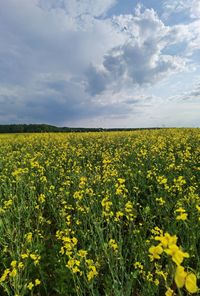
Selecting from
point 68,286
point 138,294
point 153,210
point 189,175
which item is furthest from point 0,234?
point 189,175

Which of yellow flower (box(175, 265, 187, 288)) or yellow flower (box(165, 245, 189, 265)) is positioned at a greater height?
yellow flower (box(165, 245, 189, 265))

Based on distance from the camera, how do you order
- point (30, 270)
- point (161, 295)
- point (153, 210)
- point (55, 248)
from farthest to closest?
point (153, 210)
point (55, 248)
point (30, 270)
point (161, 295)

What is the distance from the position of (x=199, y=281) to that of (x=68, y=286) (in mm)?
1465

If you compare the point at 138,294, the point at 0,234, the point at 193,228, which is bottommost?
the point at 138,294

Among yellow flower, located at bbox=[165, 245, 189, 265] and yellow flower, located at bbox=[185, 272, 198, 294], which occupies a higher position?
yellow flower, located at bbox=[165, 245, 189, 265]

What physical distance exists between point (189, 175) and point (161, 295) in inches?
137

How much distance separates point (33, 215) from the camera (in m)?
5.32

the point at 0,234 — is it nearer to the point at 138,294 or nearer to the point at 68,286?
the point at 68,286

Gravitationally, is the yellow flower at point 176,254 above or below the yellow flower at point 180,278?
above

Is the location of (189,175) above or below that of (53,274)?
above

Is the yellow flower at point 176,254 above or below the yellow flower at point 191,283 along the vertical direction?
above

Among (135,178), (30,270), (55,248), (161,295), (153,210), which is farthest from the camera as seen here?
(135,178)

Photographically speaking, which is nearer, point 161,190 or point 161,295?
point 161,295

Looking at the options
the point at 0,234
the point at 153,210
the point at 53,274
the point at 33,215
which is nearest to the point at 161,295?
the point at 53,274
